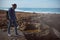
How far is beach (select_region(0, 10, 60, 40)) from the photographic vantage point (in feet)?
7.87

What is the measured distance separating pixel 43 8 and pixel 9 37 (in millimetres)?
714

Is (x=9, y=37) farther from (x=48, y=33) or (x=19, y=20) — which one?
(x=48, y=33)

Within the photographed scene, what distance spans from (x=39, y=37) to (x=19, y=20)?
0.42 meters

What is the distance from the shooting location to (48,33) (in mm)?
2408

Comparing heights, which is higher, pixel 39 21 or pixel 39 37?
pixel 39 21

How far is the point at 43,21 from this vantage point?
2.43 meters

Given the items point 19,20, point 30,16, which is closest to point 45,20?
point 30,16

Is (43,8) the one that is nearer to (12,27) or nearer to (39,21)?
(39,21)

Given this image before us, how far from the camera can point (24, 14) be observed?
2416 millimetres

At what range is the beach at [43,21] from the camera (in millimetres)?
2398

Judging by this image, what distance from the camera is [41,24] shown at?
2.43 metres

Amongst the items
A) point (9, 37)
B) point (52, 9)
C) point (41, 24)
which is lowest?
point (9, 37)

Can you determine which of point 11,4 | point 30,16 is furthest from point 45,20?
point 11,4

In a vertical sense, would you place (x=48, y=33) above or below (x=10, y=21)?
below
